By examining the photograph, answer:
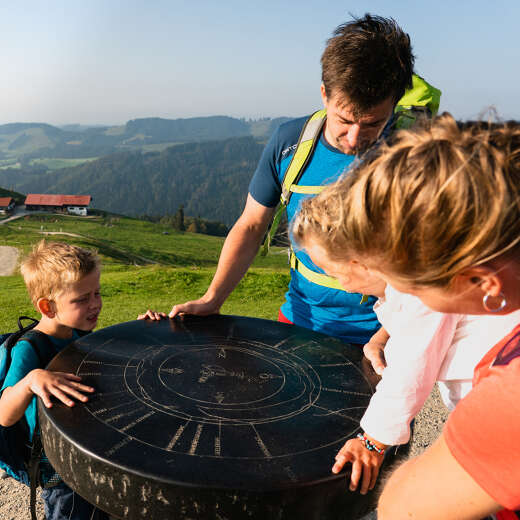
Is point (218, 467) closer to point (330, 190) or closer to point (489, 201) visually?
point (330, 190)

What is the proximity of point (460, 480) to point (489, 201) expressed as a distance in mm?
688

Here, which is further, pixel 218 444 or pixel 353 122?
pixel 353 122

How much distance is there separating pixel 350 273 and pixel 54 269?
2004 mm

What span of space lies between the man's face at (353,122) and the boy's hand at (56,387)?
2.05 meters

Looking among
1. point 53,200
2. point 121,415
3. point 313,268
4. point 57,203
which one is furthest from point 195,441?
point 53,200

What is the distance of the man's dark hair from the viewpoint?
261 centimetres

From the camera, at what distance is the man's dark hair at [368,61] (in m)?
2.61

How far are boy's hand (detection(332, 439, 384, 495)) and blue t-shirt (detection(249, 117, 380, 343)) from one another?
134cm

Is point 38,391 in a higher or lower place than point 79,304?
lower

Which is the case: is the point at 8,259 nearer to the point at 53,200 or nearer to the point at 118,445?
the point at 118,445

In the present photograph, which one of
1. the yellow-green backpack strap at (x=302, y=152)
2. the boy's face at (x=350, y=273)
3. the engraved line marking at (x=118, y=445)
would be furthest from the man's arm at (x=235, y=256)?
the engraved line marking at (x=118, y=445)

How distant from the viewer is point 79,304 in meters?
3.12

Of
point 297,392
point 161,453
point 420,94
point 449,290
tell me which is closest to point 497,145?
point 449,290

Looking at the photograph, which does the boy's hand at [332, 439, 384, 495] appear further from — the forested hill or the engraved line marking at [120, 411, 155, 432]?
the forested hill
